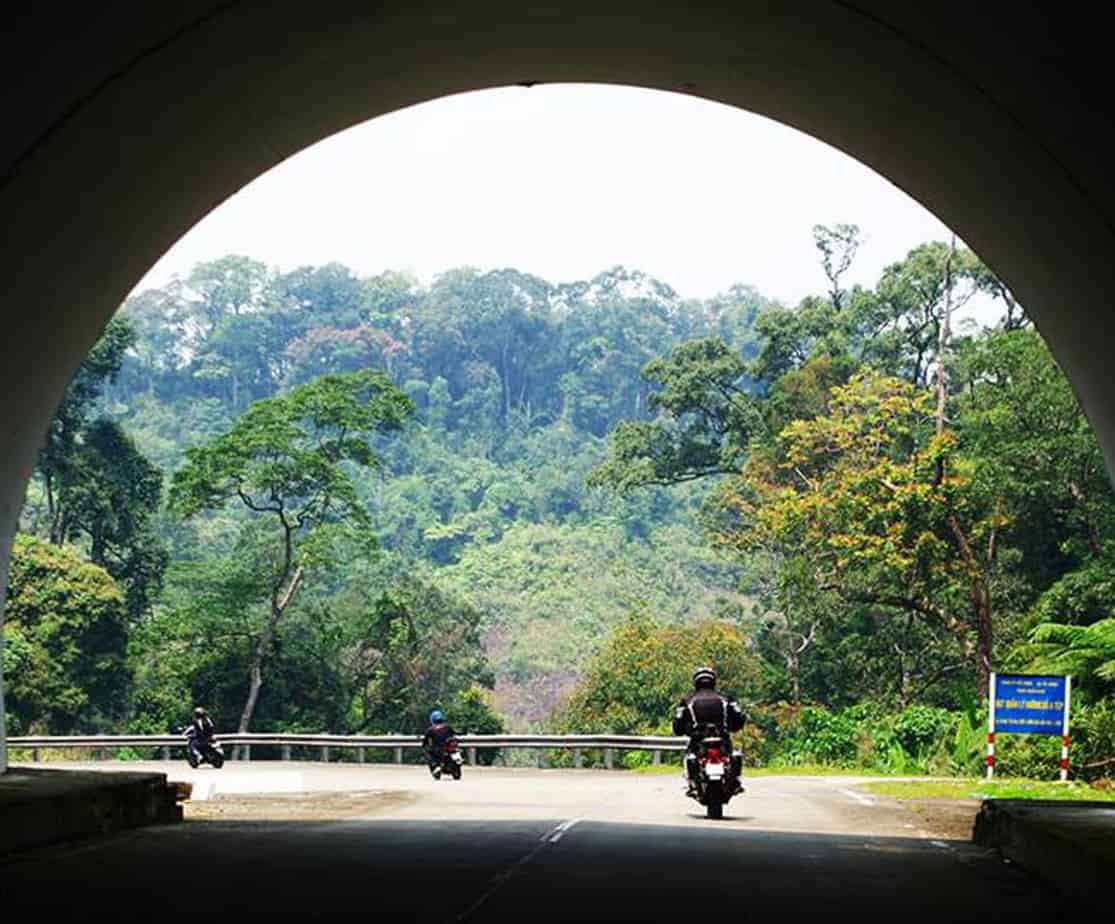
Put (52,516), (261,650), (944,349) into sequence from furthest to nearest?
(944,349) < (52,516) < (261,650)

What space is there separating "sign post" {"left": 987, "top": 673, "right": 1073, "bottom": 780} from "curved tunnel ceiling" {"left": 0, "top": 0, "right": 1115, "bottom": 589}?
10.1 meters

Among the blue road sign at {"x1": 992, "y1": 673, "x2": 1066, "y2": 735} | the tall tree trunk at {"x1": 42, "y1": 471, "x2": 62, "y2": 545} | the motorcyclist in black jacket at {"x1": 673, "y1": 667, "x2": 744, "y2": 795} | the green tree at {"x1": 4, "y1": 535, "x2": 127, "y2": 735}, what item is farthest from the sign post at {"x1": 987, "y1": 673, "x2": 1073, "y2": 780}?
the tall tree trunk at {"x1": 42, "y1": 471, "x2": 62, "y2": 545}

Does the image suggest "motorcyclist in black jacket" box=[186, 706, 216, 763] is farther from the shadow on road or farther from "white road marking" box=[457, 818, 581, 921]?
the shadow on road

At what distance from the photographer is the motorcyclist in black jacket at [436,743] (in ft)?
90.6

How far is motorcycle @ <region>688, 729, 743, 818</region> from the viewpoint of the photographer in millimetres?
17672

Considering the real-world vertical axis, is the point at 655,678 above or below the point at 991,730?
above

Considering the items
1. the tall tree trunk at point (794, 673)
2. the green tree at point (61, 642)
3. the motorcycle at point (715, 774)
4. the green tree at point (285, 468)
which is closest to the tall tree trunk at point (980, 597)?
the tall tree trunk at point (794, 673)

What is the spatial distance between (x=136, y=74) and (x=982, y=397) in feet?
94.7

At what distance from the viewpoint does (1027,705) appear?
24.1 meters

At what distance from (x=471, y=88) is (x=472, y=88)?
32mm

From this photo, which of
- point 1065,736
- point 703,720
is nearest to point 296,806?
point 703,720

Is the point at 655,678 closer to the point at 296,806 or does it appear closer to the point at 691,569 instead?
the point at 691,569

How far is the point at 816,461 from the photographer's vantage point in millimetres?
46625

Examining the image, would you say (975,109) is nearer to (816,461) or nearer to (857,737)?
(857,737)
